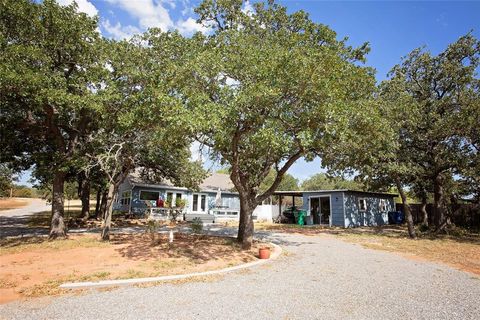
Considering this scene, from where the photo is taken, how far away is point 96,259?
35.4 ft

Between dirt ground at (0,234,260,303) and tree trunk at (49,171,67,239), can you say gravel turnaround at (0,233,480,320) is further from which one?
tree trunk at (49,171,67,239)

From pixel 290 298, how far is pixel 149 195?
26.7m

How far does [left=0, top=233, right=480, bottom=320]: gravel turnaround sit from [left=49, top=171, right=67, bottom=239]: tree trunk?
1001 centimetres

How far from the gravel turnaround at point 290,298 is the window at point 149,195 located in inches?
916

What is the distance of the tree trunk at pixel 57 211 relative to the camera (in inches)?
606

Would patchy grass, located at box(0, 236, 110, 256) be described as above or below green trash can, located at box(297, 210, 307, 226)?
below

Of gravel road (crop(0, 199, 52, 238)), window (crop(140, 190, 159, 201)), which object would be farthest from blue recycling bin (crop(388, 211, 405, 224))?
gravel road (crop(0, 199, 52, 238))

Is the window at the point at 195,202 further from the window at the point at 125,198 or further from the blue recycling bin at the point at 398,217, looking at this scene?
the blue recycling bin at the point at 398,217

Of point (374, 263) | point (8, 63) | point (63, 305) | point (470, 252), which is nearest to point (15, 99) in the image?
point (8, 63)

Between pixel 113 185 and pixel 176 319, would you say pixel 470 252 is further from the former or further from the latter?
pixel 113 185

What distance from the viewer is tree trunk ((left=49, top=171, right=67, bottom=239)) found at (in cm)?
1539

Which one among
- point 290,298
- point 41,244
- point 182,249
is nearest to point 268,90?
point 290,298

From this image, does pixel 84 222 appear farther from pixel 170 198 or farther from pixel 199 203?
pixel 199 203

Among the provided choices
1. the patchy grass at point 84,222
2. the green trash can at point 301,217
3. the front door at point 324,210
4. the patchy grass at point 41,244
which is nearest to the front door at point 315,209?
the front door at point 324,210
